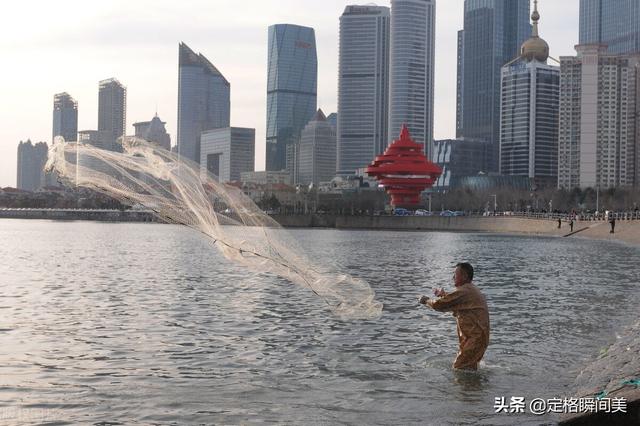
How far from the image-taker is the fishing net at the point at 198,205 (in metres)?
14.9

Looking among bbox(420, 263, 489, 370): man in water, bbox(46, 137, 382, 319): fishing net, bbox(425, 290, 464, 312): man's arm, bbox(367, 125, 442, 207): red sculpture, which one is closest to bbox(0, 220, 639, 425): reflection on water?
bbox(420, 263, 489, 370): man in water

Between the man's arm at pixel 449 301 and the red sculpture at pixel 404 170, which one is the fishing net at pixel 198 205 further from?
the red sculpture at pixel 404 170

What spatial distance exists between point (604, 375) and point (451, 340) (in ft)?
19.6

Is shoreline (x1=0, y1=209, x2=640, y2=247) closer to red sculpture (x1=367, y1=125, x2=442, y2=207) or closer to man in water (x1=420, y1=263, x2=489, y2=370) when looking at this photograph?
red sculpture (x1=367, y1=125, x2=442, y2=207)

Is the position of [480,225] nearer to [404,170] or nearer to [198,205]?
[404,170]

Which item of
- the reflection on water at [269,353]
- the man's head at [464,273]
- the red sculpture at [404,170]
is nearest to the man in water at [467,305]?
the man's head at [464,273]

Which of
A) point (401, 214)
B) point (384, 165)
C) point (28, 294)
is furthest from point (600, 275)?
point (401, 214)

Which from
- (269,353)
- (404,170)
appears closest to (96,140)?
(269,353)

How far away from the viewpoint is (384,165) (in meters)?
162

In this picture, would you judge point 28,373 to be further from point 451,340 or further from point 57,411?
point 451,340

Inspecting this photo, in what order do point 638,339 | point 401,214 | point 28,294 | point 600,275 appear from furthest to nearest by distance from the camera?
point 401,214 < point 600,275 < point 28,294 < point 638,339

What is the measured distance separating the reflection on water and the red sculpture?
410ft

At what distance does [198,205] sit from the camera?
15250 mm

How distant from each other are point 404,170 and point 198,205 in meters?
146
